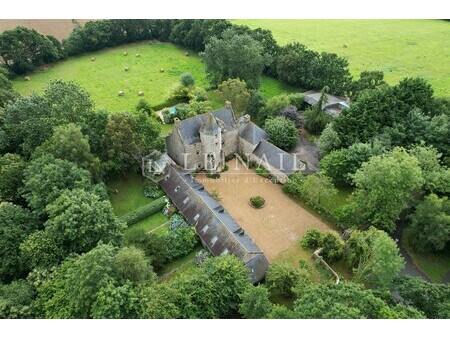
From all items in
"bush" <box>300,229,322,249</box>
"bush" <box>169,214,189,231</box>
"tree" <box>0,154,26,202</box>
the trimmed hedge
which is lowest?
"bush" <box>300,229,322,249</box>

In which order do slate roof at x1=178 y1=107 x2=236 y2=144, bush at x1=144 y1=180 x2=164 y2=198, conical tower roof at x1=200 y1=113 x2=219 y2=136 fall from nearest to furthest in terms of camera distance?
bush at x1=144 y1=180 x2=164 y2=198, conical tower roof at x1=200 y1=113 x2=219 y2=136, slate roof at x1=178 y1=107 x2=236 y2=144

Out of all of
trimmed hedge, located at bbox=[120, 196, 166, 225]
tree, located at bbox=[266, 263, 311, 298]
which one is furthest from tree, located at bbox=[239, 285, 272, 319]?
trimmed hedge, located at bbox=[120, 196, 166, 225]

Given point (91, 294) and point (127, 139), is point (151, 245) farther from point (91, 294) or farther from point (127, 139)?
point (127, 139)

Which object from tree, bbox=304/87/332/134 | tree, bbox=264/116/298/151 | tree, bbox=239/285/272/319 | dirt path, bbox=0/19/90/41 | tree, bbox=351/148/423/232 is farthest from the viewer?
dirt path, bbox=0/19/90/41

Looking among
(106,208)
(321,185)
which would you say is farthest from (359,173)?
(106,208)

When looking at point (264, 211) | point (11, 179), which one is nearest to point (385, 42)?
point (264, 211)

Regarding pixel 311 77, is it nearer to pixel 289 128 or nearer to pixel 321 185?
pixel 289 128

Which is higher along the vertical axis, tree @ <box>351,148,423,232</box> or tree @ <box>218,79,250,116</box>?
tree @ <box>218,79,250,116</box>

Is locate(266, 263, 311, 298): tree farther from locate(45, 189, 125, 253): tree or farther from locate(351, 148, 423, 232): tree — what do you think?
locate(45, 189, 125, 253): tree
